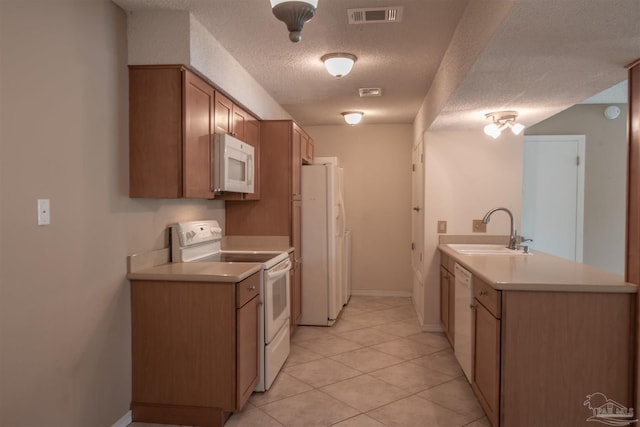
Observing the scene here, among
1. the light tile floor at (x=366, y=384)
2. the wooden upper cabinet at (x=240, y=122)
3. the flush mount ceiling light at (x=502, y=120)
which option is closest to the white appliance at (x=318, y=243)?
the light tile floor at (x=366, y=384)

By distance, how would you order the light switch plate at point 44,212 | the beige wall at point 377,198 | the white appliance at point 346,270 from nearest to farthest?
the light switch plate at point 44,212 < the white appliance at point 346,270 < the beige wall at point 377,198

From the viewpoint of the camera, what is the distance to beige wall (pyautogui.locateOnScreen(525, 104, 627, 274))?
4.56m

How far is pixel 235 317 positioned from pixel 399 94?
110 inches

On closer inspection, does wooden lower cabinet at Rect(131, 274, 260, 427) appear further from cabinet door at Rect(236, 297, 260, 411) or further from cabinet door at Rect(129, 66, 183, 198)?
cabinet door at Rect(129, 66, 183, 198)

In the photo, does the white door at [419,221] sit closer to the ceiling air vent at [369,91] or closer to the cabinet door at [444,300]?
the cabinet door at [444,300]

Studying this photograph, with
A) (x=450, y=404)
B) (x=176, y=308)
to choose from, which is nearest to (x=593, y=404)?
(x=450, y=404)

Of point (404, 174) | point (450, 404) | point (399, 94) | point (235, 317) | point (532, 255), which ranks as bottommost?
point (450, 404)

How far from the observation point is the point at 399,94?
418 cm

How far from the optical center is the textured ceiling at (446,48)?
68.4 inches

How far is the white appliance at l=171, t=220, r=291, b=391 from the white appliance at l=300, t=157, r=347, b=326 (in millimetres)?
980

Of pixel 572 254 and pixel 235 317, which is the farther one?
pixel 572 254

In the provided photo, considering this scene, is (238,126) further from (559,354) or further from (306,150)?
(559,354)

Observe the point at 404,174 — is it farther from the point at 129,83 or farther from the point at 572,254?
the point at 129,83
